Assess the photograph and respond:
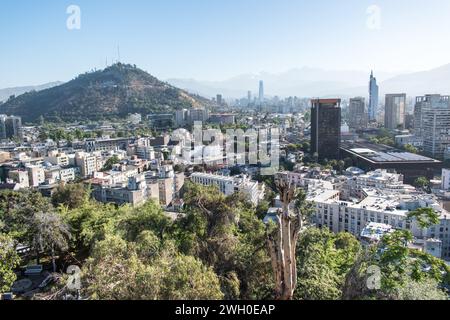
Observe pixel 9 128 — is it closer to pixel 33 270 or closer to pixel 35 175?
pixel 35 175

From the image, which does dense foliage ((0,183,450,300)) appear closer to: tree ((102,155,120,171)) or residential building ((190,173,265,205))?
residential building ((190,173,265,205))

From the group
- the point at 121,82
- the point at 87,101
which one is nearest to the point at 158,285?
the point at 87,101

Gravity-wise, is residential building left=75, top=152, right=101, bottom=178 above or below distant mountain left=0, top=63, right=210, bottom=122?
below

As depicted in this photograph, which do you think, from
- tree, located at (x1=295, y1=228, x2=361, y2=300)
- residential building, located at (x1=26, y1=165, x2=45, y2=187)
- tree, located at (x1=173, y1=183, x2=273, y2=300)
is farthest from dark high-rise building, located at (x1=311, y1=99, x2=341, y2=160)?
tree, located at (x1=295, y1=228, x2=361, y2=300)

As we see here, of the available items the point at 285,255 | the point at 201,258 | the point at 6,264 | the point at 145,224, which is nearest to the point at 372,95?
the point at 145,224

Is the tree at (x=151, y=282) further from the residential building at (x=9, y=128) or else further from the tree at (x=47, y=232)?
the residential building at (x=9, y=128)

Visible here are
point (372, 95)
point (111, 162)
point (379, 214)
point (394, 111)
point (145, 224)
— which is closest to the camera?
point (145, 224)

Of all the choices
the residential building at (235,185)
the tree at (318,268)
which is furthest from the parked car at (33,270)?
the residential building at (235,185)
